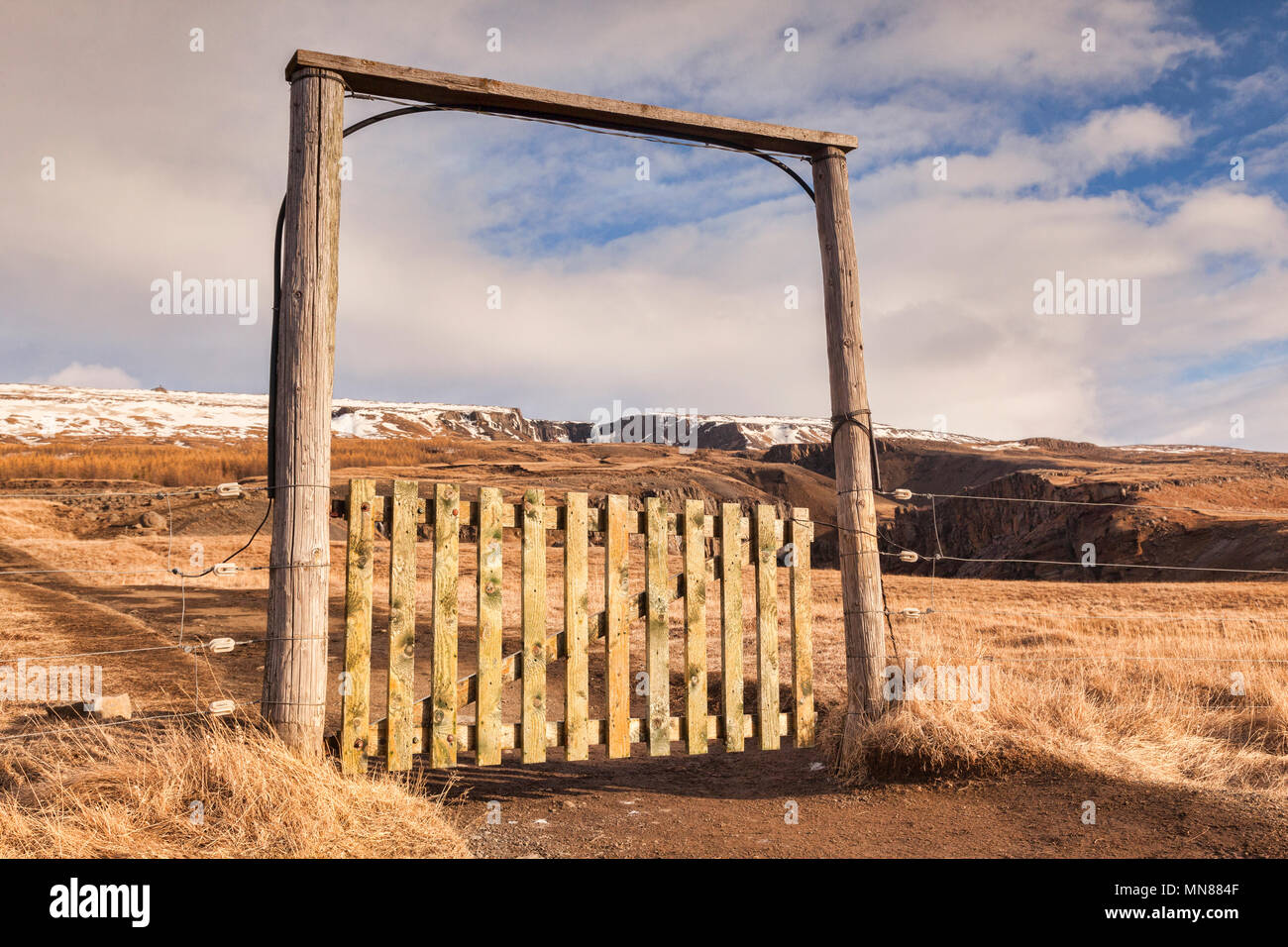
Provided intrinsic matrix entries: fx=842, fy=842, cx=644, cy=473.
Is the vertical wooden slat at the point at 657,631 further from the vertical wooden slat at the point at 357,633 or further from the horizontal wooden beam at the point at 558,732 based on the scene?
the vertical wooden slat at the point at 357,633

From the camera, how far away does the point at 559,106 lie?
5.72 m

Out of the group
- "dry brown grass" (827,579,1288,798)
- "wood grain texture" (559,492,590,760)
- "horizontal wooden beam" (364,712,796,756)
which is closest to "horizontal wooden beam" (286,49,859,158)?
"wood grain texture" (559,492,590,760)

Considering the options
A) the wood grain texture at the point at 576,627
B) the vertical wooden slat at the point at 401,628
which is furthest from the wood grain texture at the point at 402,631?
the wood grain texture at the point at 576,627

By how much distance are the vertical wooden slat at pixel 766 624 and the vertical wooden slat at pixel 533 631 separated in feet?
5.10

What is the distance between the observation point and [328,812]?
4008 mm

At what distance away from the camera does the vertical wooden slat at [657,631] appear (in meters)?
5.59

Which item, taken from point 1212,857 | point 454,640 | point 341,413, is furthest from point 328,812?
point 341,413

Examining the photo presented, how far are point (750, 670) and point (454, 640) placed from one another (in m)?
6.20

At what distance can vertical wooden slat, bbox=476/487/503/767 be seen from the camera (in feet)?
16.7

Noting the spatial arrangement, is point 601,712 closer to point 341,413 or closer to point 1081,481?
point 1081,481

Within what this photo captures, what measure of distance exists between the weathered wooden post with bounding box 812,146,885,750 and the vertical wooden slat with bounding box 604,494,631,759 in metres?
1.74

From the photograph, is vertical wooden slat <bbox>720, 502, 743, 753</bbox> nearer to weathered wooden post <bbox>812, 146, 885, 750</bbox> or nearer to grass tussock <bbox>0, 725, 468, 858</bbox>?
weathered wooden post <bbox>812, 146, 885, 750</bbox>

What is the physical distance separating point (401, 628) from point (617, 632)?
142 cm

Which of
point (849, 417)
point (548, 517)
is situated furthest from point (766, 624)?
point (548, 517)
